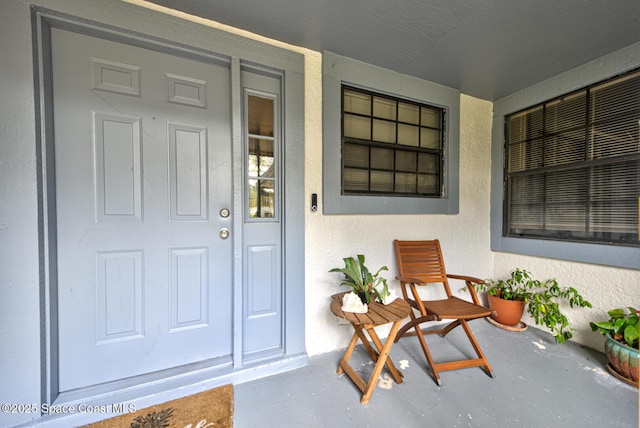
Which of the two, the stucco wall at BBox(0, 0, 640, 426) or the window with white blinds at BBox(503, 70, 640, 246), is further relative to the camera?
the window with white blinds at BBox(503, 70, 640, 246)

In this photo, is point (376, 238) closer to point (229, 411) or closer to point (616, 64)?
point (229, 411)

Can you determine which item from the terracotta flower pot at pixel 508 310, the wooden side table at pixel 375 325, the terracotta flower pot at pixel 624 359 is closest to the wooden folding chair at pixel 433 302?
the wooden side table at pixel 375 325

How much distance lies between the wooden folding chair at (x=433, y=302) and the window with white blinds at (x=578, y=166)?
3.87 ft

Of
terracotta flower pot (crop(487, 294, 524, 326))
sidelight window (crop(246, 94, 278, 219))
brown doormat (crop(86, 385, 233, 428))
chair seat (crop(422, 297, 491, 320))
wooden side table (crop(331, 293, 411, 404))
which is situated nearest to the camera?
brown doormat (crop(86, 385, 233, 428))

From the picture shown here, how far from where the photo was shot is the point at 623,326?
176 centimetres

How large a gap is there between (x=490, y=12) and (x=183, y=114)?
2.19 metres

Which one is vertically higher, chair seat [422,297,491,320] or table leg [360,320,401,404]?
chair seat [422,297,491,320]

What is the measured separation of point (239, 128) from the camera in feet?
5.75

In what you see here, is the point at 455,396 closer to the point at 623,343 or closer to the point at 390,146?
the point at 623,343

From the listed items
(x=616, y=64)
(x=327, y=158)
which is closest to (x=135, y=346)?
(x=327, y=158)

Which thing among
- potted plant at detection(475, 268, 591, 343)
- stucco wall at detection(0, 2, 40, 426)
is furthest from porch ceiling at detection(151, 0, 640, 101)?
potted plant at detection(475, 268, 591, 343)

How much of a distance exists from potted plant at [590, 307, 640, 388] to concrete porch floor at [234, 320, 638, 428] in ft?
0.24

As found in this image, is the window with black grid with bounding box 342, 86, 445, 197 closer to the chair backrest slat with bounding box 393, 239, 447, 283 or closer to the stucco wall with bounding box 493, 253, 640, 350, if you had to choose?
the chair backrest slat with bounding box 393, 239, 447, 283

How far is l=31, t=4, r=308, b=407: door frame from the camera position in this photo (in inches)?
53.3
